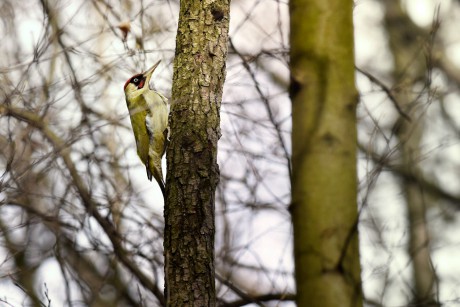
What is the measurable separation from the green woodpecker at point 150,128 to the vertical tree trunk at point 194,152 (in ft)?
6.92

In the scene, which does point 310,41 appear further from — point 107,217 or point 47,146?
point 107,217

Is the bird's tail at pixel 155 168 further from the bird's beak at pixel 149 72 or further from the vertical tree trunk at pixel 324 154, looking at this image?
the vertical tree trunk at pixel 324 154

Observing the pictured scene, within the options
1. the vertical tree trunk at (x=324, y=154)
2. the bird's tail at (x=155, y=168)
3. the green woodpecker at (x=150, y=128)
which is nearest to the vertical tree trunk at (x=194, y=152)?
the vertical tree trunk at (x=324, y=154)

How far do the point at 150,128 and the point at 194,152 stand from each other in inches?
105

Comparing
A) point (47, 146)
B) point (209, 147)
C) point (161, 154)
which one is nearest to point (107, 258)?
point (161, 154)

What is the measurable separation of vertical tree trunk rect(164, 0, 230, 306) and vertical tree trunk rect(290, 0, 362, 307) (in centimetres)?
55

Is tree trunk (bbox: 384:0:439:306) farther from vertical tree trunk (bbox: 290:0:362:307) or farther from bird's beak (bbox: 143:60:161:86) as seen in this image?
bird's beak (bbox: 143:60:161:86)

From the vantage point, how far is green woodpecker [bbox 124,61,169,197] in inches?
230

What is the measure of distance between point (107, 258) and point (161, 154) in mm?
970

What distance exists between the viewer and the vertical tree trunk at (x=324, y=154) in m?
2.67

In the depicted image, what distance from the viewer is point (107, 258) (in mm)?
5754

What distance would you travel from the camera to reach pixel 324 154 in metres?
2.86

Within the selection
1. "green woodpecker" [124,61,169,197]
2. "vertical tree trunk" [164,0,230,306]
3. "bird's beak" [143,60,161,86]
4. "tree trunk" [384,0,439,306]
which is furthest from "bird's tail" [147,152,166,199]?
"vertical tree trunk" [164,0,230,306]

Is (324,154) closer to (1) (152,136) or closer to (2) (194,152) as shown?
(2) (194,152)
